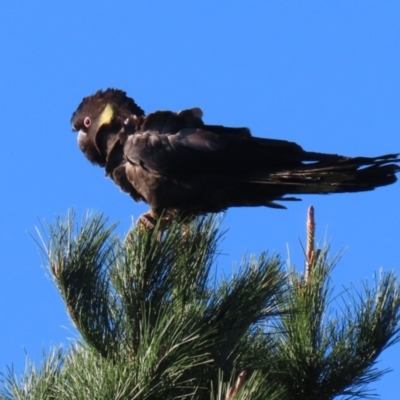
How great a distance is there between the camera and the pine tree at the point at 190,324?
247 cm

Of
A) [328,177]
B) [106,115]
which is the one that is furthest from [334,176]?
[106,115]

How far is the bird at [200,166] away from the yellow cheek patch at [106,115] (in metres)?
0.10

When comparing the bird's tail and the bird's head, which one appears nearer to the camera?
→ the bird's tail

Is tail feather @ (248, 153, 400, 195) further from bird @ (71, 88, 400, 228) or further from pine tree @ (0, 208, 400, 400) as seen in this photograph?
pine tree @ (0, 208, 400, 400)

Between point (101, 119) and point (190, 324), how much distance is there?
6.26 ft

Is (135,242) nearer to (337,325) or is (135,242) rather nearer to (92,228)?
(92,228)

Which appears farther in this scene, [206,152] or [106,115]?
[106,115]

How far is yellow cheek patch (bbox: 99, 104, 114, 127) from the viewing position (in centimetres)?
424

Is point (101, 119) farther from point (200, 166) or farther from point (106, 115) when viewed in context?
point (200, 166)

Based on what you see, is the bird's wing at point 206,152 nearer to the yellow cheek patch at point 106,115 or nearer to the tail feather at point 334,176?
the tail feather at point 334,176

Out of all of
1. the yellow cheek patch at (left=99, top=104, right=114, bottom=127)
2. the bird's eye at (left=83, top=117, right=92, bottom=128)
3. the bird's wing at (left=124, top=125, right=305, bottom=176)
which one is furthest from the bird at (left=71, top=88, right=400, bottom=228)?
the bird's eye at (left=83, top=117, right=92, bottom=128)

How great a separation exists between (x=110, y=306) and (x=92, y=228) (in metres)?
0.28

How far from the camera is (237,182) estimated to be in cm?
383

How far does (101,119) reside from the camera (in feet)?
14.0
